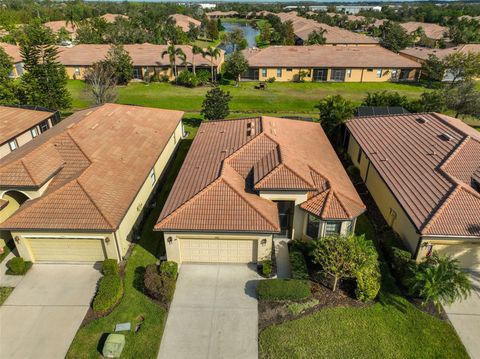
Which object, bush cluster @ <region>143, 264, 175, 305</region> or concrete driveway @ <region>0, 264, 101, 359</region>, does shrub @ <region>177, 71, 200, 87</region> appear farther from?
bush cluster @ <region>143, 264, 175, 305</region>

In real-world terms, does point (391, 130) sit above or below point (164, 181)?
above

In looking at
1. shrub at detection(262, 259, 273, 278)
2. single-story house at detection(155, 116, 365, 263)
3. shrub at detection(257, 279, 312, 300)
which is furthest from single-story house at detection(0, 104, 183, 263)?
→ shrub at detection(257, 279, 312, 300)

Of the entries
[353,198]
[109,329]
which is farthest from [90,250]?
[353,198]

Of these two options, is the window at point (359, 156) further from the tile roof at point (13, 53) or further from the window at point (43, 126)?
the tile roof at point (13, 53)

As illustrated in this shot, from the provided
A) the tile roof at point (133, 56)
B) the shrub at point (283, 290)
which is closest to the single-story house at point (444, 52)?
the tile roof at point (133, 56)

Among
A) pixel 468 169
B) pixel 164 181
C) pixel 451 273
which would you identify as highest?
pixel 468 169

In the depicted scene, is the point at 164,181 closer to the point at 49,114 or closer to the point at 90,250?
the point at 90,250

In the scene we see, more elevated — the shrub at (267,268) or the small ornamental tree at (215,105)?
the small ornamental tree at (215,105)
